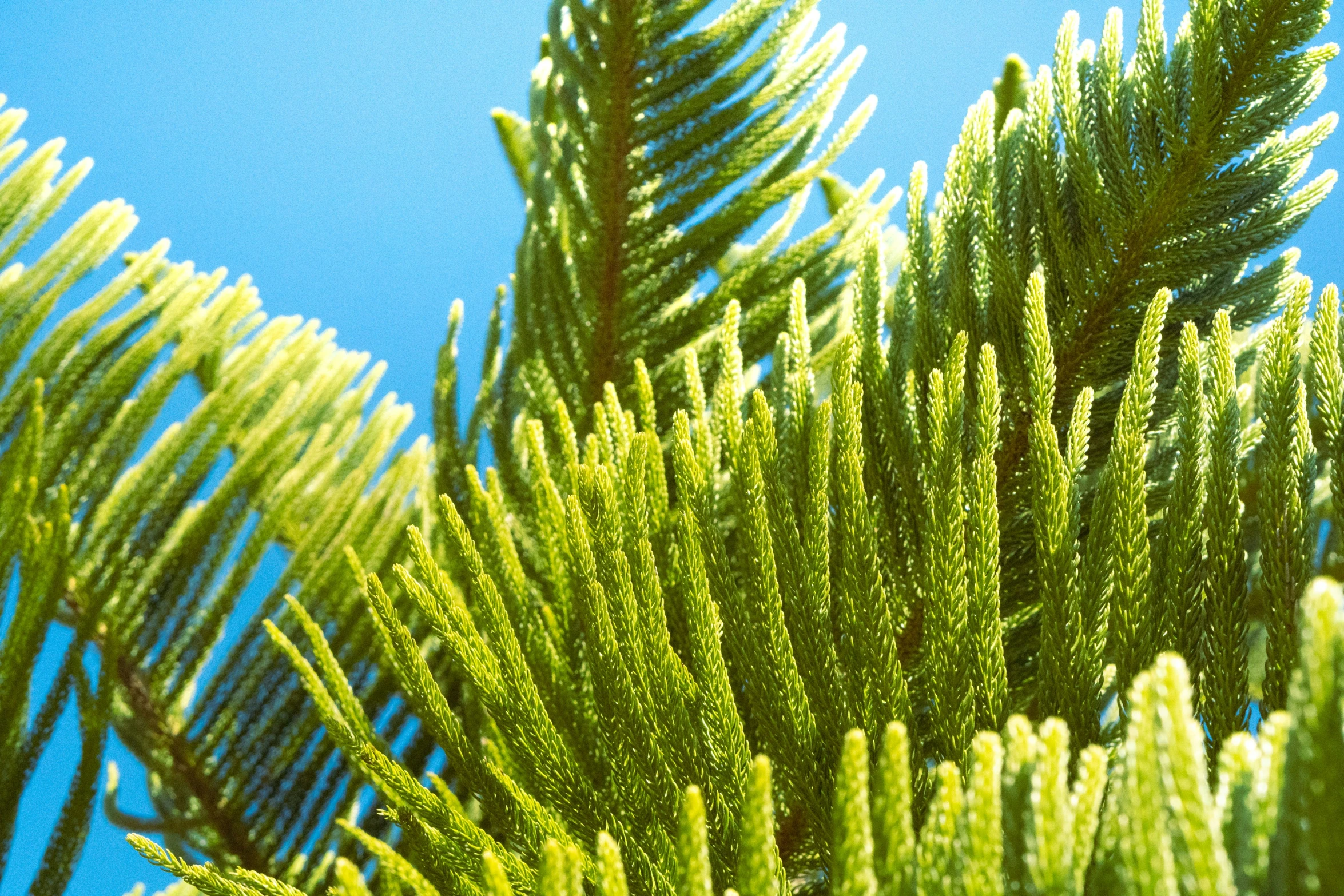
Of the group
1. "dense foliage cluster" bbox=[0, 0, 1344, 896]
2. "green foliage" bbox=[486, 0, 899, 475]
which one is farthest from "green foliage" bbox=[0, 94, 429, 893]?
"green foliage" bbox=[486, 0, 899, 475]

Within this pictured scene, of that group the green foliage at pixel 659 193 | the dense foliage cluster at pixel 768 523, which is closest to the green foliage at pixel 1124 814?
the dense foliage cluster at pixel 768 523

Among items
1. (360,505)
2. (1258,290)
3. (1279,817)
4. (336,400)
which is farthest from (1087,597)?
(336,400)

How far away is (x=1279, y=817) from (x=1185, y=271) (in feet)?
1.10

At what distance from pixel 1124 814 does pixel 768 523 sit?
7.3 inches

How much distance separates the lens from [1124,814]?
0.55ft

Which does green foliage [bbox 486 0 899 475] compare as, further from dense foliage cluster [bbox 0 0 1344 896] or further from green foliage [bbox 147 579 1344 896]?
green foliage [bbox 147 579 1344 896]

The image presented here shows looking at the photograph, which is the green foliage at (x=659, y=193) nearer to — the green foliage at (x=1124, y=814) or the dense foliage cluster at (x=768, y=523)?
the dense foliage cluster at (x=768, y=523)

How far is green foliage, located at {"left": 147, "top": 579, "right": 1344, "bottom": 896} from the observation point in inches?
5.9

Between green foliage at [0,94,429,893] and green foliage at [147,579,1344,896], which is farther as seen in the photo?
green foliage at [0,94,429,893]

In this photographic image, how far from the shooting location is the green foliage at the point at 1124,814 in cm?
15

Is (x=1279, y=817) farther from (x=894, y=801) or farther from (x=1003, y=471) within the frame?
(x=1003, y=471)

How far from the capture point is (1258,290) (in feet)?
1.51

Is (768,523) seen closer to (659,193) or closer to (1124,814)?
(1124,814)

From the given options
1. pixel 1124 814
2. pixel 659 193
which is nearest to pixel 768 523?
pixel 1124 814
